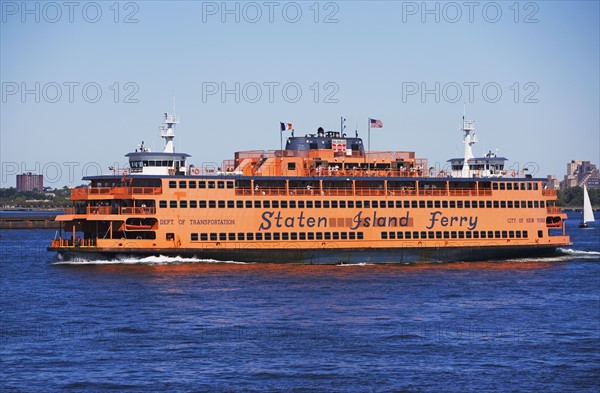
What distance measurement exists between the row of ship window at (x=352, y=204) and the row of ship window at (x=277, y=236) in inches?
68.2

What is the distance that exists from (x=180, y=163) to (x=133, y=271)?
1188 cm

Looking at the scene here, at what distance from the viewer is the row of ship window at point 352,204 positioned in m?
63.1

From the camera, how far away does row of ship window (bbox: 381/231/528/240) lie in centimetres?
6794

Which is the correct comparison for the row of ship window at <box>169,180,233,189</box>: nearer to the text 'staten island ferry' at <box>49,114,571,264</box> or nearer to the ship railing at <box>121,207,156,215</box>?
the text 'staten island ferry' at <box>49,114,571,264</box>

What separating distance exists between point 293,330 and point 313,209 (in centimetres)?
2865

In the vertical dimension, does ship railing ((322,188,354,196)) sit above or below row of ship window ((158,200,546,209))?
above

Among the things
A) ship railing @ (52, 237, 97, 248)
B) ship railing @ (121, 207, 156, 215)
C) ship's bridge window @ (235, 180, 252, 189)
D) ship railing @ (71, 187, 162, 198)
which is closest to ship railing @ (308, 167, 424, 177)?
ship's bridge window @ (235, 180, 252, 189)

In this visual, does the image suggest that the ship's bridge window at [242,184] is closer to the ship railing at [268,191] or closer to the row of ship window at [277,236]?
the ship railing at [268,191]

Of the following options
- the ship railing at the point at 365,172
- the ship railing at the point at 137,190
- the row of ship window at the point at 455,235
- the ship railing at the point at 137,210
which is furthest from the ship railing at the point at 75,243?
the row of ship window at the point at 455,235

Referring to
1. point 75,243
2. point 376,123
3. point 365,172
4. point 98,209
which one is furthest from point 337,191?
point 75,243

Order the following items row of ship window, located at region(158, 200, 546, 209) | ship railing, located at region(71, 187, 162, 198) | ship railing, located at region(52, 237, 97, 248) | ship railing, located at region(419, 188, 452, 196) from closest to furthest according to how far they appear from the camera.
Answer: ship railing, located at region(52, 237, 97, 248) < ship railing, located at region(71, 187, 162, 198) < row of ship window, located at region(158, 200, 546, 209) < ship railing, located at region(419, 188, 452, 196)

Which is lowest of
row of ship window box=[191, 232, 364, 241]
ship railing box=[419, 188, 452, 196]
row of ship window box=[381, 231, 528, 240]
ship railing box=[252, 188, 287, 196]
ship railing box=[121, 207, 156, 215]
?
row of ship window box=[381, 231, 528, 240]

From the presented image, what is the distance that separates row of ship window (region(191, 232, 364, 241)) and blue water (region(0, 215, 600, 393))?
3867mm

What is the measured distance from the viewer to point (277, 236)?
65.1 metres
